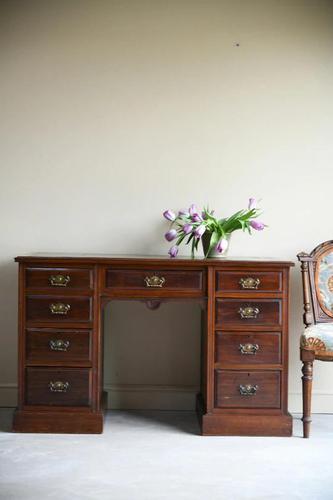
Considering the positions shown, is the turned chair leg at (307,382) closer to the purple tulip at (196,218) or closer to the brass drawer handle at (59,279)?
the purple tulip at (196,218)

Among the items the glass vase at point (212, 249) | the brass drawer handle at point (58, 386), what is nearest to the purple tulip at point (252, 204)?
the glass vase at point (212, 249)

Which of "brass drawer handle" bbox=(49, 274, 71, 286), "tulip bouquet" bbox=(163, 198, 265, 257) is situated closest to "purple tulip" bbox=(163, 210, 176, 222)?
"tulip bouquet" bbox=(163, 198, 265, 257)

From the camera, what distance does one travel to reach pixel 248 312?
3.43m

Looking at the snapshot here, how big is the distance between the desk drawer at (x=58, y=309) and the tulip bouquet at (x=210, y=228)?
0.51 m

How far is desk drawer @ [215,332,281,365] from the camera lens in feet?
11.3

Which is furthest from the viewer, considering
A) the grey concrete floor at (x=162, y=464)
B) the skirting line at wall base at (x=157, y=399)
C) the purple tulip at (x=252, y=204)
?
the skirting line at wall base at (x=157, y=399)

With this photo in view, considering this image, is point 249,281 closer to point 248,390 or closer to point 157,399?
point 248,390

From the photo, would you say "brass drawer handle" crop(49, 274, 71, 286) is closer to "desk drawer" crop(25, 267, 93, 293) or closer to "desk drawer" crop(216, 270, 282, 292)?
"desk drawer" crop(25, 267, 93, 293)

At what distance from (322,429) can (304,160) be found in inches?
56.3

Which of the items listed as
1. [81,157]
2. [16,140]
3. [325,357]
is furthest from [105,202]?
[325,357]

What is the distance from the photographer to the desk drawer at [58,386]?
341 centimetres

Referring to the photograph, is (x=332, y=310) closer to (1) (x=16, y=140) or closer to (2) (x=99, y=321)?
(2) (x=99, y=321)

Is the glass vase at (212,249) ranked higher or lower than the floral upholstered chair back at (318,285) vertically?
higher

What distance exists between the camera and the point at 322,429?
3564 mm
